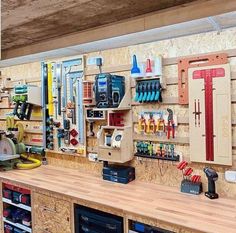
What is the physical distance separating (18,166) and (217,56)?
2424mm

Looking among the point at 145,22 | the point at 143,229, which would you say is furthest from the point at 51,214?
the point at 145,22

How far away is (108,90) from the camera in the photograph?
2.38m

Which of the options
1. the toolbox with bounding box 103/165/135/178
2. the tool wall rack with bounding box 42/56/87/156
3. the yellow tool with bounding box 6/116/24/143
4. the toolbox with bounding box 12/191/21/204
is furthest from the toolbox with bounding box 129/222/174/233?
the yellow tool with bounding box 6/116/24/143

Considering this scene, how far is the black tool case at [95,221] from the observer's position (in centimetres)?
203

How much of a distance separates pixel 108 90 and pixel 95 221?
1062mm

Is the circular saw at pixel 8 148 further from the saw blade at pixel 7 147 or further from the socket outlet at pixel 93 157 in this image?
the socket outlet at pixel 93 157

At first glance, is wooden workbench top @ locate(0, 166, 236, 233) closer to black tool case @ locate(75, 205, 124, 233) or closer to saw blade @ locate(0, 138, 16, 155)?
black tool case @ locate(75, 205, 124, 233)

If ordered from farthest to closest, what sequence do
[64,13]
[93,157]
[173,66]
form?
[93,157], [64,13], [173,66]

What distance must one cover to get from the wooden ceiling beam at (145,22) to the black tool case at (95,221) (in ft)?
5.40

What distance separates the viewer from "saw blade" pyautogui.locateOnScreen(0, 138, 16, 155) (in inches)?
126

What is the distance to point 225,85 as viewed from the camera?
2.02 m

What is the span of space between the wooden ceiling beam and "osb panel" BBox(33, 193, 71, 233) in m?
1.66

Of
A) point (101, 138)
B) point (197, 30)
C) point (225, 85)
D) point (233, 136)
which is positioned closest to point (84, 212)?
point (101, 138)

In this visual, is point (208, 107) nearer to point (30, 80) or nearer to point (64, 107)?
point (64, 107)
